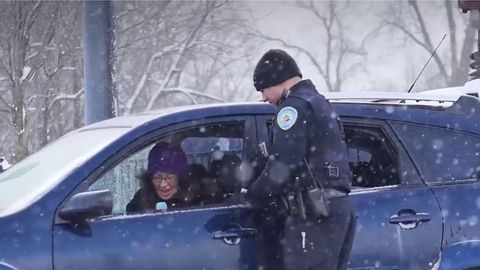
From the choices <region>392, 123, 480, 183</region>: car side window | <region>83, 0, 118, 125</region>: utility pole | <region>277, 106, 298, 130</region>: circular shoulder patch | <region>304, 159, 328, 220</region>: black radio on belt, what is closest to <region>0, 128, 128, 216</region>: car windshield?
<region>277, 106, 298, 130</region>: circular shoulder patch

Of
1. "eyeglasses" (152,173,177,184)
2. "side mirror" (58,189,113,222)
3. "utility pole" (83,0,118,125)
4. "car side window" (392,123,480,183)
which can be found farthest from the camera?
"utility pole" (83,0,118,125)

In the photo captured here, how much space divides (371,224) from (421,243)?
274 millimetres

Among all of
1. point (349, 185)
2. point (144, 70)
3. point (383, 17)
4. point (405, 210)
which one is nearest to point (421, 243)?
point (405, 210)

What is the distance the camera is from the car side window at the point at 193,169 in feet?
14.1

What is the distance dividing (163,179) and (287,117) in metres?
0.81

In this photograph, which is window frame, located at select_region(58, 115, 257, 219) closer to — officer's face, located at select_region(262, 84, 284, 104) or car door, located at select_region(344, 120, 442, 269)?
officer's face, located at select_region(262, 84, 284, 104)

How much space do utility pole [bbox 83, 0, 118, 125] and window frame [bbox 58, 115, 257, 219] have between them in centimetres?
392

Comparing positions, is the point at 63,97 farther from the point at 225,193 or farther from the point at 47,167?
the point at 225,193

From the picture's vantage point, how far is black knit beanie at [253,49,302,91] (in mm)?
4184

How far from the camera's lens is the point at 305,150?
13.2 feet

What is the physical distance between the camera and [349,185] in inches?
162

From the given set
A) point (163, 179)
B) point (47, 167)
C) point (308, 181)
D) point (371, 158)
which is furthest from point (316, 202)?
point (47, 167)

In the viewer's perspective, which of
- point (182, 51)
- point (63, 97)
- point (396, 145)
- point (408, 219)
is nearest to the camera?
point (408, 219)

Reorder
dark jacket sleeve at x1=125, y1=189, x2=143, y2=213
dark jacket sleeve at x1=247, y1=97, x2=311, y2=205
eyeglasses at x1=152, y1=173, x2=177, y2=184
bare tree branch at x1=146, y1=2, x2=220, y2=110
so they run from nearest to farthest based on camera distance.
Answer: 1. dark jacket sleeve at x1=247, y1=97, x2=311, y2=205
2. dark jacket sleeve at x1=125, y1=189, x2=143, y2=213
3. eyeglasses at x1=152, y1=173, x2=177, y2=184
4. bare tree branch at x1=146, y1=2, x2=220, y2=110
